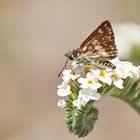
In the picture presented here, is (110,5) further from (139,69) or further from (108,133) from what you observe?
(139,69)

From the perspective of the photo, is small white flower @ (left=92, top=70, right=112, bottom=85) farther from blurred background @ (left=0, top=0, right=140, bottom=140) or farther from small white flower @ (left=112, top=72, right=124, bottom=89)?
blurred background @ (left=0, top=0, right=140, bottom=140)

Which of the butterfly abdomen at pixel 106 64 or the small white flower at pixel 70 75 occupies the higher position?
the small white flower at pixel 70 75

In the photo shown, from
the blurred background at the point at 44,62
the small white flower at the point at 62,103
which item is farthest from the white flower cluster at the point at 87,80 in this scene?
the blurred background at the point at 44,62

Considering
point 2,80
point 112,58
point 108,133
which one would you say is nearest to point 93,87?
point 112,58

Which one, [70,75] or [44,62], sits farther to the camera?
[44,62]

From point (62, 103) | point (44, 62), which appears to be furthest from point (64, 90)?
point (44, 62)

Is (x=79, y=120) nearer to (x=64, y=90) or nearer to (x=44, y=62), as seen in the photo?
(x=64, y=90)

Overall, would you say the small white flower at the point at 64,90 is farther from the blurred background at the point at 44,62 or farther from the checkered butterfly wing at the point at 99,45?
the blurred background at the point at 44,62
